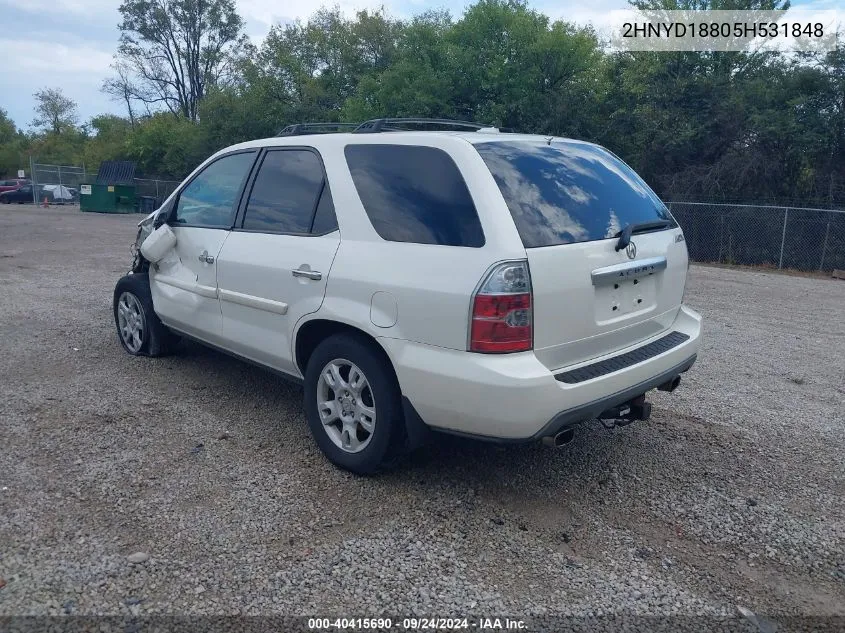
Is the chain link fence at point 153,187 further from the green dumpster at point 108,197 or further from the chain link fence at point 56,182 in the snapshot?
the chain link fence at point 56,182

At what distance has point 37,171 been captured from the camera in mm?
40094

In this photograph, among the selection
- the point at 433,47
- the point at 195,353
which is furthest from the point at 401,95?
the point at 195,353

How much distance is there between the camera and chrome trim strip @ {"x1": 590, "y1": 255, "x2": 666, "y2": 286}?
138 inches

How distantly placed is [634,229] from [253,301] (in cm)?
232

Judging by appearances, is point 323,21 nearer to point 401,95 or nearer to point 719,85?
point 401,95

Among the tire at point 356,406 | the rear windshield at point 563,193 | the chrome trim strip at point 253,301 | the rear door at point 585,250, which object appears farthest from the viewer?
the chrome trim strip at point 253,301

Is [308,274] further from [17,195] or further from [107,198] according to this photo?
[17,195]

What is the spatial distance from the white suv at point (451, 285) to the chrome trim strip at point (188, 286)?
0.20 m

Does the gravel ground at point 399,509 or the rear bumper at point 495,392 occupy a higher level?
the rear bumper at point 495,392

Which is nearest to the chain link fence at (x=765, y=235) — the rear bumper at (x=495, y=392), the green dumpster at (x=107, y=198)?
the rear bumper at (x=495, y=392)

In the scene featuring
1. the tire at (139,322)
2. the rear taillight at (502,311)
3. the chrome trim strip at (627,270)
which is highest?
the chrome trim strip at (627,270)

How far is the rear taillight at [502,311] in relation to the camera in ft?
10.5

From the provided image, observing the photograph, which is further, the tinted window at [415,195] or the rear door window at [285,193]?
the rear door window at [285,193]

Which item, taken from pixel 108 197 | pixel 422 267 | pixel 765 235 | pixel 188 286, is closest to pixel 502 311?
pixel 422 267
